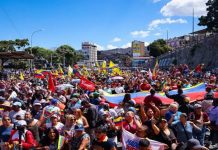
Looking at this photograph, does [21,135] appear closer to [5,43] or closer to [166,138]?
[166,138]

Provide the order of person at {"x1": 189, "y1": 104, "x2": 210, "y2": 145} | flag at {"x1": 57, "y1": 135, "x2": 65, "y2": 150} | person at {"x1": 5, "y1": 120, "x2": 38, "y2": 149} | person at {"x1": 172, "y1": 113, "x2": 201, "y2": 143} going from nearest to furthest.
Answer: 1. flag at {"x1": 57, "y1": 135, "x2": 65, "y2": 150}
2. person at {"x1": 5, "y1": 120, "x2": 38, "y2": 149}
3. person at {"x1": 172, "y1": 113, "x2": 201, "y2": 143}
4. person at {"x1": 189, "y1": 104, "x2": 210, "y2": 145}

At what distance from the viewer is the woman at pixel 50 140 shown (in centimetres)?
659

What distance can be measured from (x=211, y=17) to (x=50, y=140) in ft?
165

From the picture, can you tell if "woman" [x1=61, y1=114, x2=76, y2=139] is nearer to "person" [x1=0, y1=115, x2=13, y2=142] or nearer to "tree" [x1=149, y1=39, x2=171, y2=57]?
"person" [x1=0, y1=115, x2=13, y2=142]

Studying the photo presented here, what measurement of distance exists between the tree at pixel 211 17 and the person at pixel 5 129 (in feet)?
160

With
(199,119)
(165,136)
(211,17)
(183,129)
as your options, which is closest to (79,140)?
(165,136)

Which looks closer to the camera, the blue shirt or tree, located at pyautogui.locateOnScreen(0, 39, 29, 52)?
the blue shirt

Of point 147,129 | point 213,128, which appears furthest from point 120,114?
point 147,129

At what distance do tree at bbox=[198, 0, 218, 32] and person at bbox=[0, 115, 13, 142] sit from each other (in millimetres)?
48863

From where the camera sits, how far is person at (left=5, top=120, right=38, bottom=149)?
6781 millimetres

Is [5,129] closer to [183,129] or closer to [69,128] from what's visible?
[69,128]

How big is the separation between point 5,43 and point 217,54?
32032 mm

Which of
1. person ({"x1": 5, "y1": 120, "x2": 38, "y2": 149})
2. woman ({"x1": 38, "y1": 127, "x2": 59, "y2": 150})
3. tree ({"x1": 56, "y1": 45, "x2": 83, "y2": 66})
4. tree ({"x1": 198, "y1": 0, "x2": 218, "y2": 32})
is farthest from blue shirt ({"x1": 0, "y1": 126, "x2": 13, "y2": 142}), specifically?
tree ({"x1": 56, "y1": 45, "x2": 83, "y2": 66})

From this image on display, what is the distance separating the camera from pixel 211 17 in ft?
177
